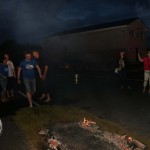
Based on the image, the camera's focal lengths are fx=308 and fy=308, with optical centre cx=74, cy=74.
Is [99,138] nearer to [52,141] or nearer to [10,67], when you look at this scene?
[52,141]

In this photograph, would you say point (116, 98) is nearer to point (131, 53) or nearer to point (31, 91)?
point (31, 91)

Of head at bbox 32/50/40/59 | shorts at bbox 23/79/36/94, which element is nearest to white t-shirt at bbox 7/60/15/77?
head at bbox 32/50/40/59

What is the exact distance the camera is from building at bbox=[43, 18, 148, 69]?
40.9 metres

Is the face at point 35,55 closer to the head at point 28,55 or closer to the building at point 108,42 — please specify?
the head at point 28,55

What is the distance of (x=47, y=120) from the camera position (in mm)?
8461

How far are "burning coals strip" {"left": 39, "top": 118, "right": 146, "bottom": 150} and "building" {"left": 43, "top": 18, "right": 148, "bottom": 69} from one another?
104ft

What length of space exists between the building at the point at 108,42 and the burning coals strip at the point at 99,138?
31.7 metres

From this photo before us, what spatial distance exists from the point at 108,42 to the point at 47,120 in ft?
114

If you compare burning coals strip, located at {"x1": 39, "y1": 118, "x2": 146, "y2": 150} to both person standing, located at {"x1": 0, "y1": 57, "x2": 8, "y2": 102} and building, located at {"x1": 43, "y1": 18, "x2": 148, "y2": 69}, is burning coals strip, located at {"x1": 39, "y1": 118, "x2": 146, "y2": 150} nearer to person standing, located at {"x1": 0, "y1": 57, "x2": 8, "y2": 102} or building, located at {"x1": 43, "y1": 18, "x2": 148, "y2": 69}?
person standing, located at {"x1": 0, "y1": 57, "x2": 8, "y2": 102}

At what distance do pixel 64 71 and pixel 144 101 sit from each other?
21.0 m

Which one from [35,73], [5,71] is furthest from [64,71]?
[35,73]

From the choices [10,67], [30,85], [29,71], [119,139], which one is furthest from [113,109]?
[10,67]

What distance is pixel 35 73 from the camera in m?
10.8

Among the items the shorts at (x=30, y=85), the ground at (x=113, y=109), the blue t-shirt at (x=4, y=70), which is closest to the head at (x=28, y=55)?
the shorts at (x=30, y=85)
